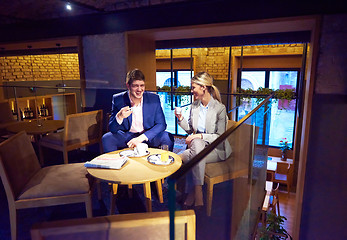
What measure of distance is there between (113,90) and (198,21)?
5.49 ft

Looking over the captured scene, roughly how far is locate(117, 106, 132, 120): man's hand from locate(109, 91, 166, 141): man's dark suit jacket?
0.12 m

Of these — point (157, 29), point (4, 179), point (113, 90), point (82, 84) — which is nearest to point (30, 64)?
point (82, 84)

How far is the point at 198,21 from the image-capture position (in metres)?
3.11

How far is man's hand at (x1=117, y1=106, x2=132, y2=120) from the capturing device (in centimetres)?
264

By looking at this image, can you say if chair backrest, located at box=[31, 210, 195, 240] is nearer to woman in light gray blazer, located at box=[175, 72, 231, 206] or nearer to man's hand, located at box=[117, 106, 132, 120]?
woman in light gray blazer, located at box=[175, 72, 231, 206]

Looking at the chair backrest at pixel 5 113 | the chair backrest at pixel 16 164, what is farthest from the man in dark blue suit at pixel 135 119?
the chair backrest at pixel 5 113

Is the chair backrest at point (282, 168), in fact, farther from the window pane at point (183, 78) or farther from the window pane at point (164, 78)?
the window pane at point (164, 78)

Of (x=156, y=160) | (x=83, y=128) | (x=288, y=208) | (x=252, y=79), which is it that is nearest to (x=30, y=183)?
(x=156, y=160)

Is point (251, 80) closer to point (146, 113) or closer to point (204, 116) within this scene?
point (204, 116)

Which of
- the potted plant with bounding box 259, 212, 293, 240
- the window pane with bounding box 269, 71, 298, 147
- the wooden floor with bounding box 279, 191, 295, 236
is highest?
the window pane with bounding box 269, 71, 298, 147

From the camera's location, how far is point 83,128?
10.9 ft

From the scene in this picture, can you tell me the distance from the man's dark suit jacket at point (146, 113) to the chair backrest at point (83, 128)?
67 centimetres

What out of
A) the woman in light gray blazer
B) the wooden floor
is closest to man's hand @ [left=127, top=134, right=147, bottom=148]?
the woman in light gray blazer

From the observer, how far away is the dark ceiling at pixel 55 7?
11.5 feet
